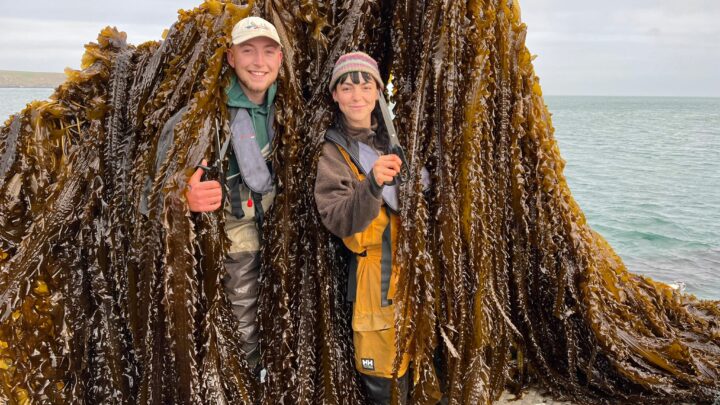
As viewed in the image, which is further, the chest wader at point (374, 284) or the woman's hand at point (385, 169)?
the chest wader at point (374, 284)

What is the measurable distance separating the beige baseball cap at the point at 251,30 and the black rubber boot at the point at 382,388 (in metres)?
1.75

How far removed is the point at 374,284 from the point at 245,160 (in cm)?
86

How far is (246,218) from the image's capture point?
2.82 m

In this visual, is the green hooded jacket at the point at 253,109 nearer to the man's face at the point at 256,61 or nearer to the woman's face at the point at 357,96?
the man's face at the point at 256,61

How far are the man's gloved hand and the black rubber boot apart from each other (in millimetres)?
1195

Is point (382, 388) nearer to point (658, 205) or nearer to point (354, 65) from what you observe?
point (354, 65)

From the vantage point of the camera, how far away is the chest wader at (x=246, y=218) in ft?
8.74

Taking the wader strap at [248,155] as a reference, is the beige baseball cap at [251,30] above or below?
above

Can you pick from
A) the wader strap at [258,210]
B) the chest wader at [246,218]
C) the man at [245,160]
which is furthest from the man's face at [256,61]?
the wader strap at [258,210]

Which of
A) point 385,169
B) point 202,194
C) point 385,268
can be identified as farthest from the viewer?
point 385,268

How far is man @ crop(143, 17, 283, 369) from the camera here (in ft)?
8.38

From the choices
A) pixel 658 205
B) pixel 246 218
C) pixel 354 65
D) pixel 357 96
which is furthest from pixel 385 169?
pixel 658 205

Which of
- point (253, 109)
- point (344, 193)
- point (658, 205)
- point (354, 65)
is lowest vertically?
point (658, 205)

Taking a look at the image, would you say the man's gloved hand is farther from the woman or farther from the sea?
the sea
